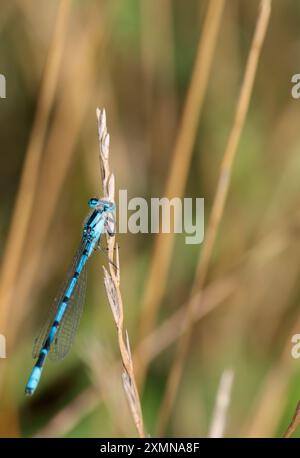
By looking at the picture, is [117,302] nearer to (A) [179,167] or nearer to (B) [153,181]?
(A) [179,167]
